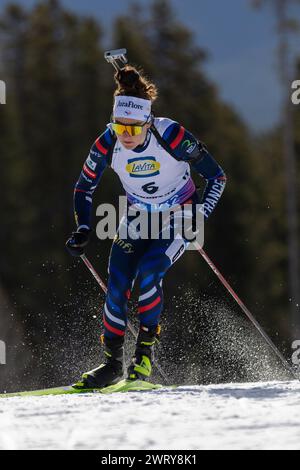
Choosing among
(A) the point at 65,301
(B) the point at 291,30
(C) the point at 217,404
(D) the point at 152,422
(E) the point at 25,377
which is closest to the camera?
(D) the point at 152,422

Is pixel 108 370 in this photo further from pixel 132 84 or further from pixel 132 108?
pixel 132 84

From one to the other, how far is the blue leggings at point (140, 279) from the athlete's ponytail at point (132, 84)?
0.95 m

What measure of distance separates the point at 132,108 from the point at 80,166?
23107 mm

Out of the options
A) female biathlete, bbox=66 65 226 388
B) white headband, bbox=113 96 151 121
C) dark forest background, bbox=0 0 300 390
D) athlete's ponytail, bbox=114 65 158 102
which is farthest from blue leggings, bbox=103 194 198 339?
dark forest background, bbox=0 0 300 390

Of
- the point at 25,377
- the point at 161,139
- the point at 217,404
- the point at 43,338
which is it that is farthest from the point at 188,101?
the point at 217,404

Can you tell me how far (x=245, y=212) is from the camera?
27766 mm

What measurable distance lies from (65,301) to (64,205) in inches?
182

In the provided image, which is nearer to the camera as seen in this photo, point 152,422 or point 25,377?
point 152,422

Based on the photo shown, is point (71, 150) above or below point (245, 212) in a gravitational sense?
above

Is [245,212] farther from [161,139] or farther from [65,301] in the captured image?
[161,139]

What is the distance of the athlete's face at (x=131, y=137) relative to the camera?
553 cm

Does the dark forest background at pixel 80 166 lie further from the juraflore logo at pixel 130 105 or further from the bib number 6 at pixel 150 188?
the juraflore logo at pixel 130 105

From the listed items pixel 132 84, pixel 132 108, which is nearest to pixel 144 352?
pixel 132 108

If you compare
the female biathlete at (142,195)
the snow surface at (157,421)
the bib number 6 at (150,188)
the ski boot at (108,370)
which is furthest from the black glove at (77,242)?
the snow surface at (157,421)
